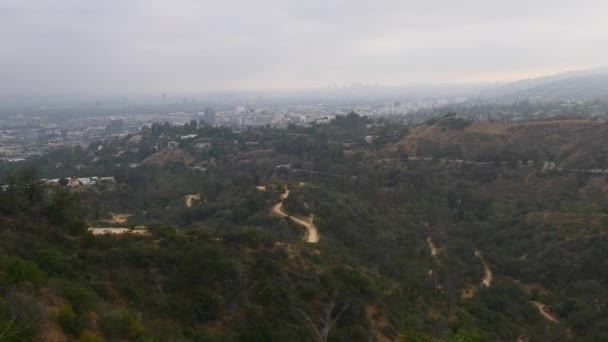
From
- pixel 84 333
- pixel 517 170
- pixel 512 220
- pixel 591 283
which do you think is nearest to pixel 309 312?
pixel 84 333

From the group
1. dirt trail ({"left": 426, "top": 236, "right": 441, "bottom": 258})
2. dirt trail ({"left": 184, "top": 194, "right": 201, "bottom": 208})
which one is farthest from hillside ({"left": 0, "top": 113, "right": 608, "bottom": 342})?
dirt trail ({"left": 184, "top": 194, "right": 201, "bottom": 208})

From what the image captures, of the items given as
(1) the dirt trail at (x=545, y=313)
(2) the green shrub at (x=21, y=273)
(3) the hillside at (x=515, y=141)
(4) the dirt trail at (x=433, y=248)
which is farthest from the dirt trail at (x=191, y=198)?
(2) the green shrub at (x=21, y=273)

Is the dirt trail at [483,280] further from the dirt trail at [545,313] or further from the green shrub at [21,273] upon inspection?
the green shrub at [21,273]

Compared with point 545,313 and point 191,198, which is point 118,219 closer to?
point 191,198

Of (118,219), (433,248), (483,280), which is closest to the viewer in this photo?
(483,280)

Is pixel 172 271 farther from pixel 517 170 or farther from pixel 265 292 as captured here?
pixel 517 170

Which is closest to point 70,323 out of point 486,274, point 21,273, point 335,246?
point 21,273

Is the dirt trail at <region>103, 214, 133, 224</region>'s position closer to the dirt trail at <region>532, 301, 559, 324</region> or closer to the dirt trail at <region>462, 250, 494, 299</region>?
the dirt trail at <region>462, 250, 494, 299</region>

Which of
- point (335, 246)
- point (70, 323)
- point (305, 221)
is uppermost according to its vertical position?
point (70, 323)

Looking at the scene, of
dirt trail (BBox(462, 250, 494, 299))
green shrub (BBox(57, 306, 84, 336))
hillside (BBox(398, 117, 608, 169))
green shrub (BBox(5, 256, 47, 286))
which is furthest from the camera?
hillside (BBox(398, 117, 608, 169))
